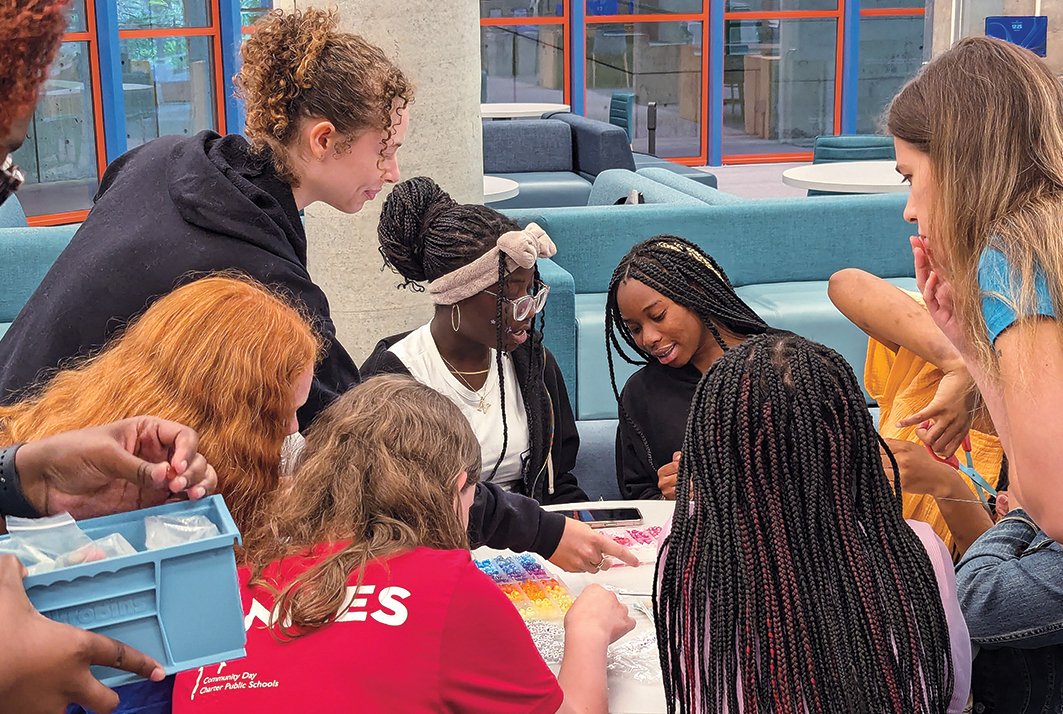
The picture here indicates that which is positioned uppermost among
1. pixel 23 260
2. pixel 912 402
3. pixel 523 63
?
pixel 523 63

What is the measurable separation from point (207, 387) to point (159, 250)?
46 centimetres

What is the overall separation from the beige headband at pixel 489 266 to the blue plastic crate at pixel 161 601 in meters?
1.52

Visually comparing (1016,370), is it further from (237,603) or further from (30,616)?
(30,616)

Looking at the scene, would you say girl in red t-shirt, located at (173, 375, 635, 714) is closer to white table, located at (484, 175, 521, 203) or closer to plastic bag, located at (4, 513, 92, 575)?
plastic bag, located at (4, 513, 92, 575)

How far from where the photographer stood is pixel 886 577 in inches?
51.6

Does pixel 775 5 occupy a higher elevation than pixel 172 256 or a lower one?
higher

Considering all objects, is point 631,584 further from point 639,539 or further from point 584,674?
point 584,674

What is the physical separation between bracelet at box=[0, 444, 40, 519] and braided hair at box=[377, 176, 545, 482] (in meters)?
1.38

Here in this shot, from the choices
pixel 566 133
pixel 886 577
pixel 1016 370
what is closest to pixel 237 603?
pixel 886 577

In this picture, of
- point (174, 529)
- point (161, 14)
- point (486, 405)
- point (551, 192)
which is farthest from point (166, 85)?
point (174, 529)

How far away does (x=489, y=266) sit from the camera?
2553mm

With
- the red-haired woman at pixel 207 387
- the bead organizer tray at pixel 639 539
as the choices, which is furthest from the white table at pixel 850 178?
the red-haired woman at pixel 207 387

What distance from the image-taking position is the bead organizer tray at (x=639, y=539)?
2.08 meters

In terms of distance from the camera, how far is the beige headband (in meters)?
2.53
